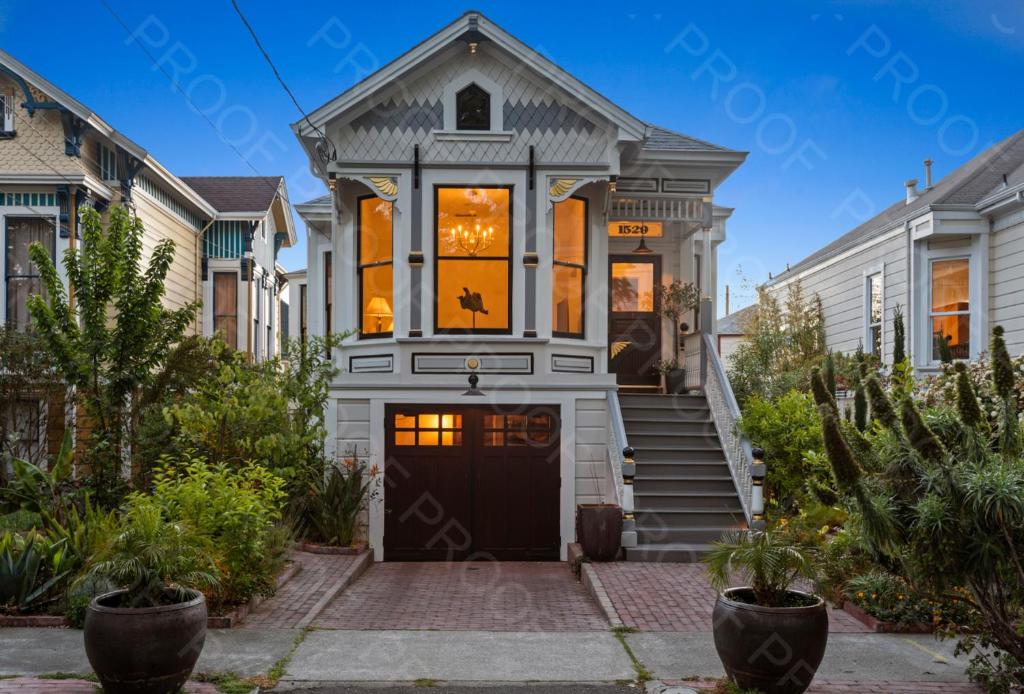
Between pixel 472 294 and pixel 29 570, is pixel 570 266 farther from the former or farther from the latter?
pixel 29 570

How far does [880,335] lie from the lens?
18797mm

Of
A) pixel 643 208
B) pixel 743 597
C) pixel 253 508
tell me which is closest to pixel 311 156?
pixel 643 208

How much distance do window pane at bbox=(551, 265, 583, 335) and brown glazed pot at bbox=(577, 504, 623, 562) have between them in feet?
10.6

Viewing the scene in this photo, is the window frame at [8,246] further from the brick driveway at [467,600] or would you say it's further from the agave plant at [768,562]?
the agave plant at [768,562]

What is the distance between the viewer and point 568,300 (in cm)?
1344

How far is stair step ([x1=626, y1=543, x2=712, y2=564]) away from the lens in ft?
37.0

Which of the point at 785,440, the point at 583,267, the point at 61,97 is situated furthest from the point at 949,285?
the point at 61,97

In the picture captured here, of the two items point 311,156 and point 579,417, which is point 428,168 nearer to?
point 311,156

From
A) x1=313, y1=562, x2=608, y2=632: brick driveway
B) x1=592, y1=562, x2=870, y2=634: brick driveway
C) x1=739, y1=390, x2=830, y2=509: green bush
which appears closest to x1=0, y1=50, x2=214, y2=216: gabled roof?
x1=313, y1=562, x2=608, y2=632: brick driveway

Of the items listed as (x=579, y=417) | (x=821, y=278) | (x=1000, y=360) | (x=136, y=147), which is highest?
(x=136, y=147)

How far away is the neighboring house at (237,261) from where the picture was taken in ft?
69.8

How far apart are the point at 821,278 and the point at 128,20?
1775 centimetres

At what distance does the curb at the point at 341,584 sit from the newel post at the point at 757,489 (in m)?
5.25

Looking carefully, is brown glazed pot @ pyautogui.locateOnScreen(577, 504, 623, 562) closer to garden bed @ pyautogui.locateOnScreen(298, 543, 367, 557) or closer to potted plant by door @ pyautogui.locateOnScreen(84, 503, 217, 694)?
garden bed @ pyautogui.locateOnScreen(298, 543, 367, 557)
